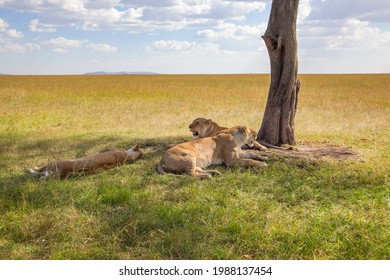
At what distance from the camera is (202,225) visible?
17.7 ft

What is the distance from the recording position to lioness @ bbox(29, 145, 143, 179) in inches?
300

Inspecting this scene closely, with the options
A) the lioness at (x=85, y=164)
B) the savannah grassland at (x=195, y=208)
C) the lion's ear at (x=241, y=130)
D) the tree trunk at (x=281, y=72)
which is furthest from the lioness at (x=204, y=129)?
the lioness at (x=85, y=164)

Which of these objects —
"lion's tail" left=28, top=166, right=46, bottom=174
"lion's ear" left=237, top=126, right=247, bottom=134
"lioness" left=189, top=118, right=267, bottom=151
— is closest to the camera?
"lion's tail" left=28, top=166, right=46, bottom=174

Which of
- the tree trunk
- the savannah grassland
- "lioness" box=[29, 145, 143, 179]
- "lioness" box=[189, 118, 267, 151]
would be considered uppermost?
the tree trunk

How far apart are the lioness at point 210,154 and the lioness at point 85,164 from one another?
33.2 inches

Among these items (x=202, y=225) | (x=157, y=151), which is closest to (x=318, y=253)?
(x=202, y=225)

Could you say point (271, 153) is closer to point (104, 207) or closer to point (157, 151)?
point (157, 151)

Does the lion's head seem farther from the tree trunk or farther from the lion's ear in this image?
the tree trunk

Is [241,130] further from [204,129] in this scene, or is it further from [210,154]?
[204,129]

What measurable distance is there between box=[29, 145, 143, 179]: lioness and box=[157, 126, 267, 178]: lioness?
0.84 meters

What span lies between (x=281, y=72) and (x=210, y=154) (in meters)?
2.95

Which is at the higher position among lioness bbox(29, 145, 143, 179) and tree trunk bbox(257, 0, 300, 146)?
tree trunk bbox(257, 0, 300, 146)

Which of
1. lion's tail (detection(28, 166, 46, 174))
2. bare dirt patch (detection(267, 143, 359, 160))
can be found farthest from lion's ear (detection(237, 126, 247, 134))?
lion's tail (detection(28, 166, 46, 174))

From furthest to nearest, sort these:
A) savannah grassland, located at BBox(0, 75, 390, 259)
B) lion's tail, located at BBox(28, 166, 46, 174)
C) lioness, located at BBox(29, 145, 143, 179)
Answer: lion's tail, located at BBox(28, 166, 46, 174), lioness, located at BBox(29, 145, 143, 179), savannah grassland, located at BBox(0, 75, 390, 259)
